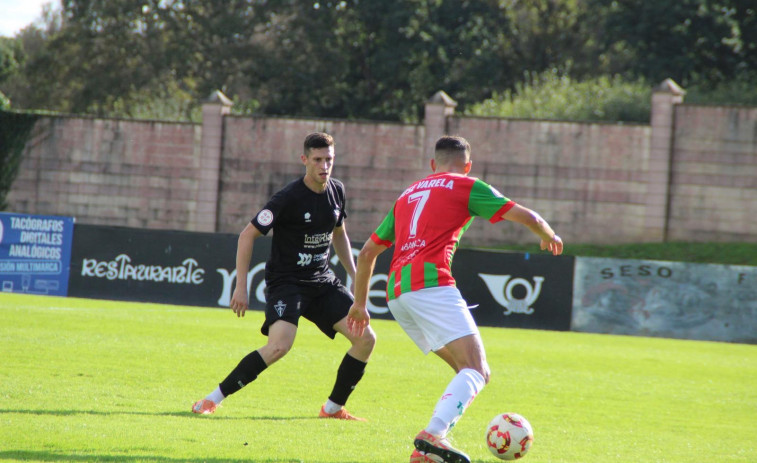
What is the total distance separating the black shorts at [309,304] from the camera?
22.1 ft

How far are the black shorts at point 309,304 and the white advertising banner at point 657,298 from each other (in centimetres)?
1019

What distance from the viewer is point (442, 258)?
5379 mm

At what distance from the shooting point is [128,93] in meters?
44.8

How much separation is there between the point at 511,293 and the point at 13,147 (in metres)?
18.3

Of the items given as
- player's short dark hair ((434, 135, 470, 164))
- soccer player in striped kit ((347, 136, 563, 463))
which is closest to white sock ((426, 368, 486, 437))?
soccer player in striped kit ((347, 136, 563, 463))

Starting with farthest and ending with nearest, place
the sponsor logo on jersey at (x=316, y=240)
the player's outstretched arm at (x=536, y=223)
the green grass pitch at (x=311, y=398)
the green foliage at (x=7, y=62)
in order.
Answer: the green foliage at (x=7, y=62), the sponsor logo on jersey at (x=316, y=240), the green grass pitch at (x=311, y=398), the player's outstretched arm at (x=536, y=223)

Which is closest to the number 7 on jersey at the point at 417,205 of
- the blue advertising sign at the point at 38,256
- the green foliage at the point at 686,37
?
the blue advertising sign at the point at 38,256

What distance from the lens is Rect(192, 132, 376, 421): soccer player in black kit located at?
21.6 ft

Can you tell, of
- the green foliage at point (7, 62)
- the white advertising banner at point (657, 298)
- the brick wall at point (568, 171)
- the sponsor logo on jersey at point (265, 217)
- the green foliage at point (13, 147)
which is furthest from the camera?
the green foliage at point (7, 62)

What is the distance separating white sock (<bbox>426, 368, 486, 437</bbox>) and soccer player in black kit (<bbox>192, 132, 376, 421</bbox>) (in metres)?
1.82

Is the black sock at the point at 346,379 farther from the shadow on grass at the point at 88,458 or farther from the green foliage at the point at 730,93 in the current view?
the green foliage at the point at 730,93

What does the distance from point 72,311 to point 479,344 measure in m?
11.0

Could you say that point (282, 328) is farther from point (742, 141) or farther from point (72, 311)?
point (742, 141)

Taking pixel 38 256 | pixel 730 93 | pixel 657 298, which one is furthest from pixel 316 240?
pixel 730 93
